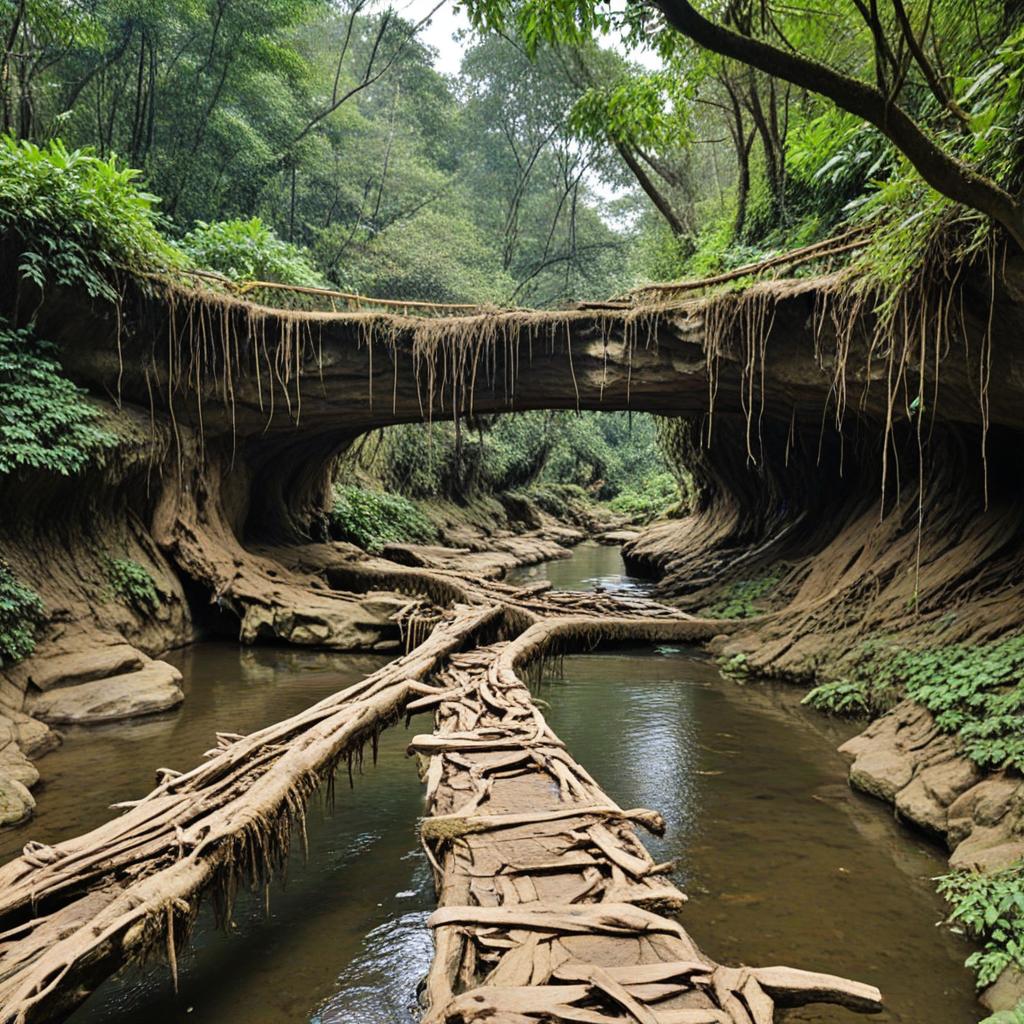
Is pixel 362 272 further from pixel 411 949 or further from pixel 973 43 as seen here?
pixel 411 949

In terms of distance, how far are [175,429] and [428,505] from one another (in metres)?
10.3

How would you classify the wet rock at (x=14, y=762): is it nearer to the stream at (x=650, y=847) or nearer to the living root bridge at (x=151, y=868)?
the stream at (x=650, y=847)

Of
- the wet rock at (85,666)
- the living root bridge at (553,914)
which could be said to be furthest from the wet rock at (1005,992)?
the wet rock at (85,666)

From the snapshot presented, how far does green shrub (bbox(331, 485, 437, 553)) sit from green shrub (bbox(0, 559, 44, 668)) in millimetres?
7690

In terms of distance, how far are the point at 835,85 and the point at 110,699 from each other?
23.9 feet

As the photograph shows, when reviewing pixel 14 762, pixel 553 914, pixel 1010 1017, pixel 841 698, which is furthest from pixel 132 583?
pixel 1010 1017

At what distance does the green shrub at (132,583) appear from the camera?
855 cm

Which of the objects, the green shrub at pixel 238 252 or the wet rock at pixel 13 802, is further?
the green shrub at pixel 238 252

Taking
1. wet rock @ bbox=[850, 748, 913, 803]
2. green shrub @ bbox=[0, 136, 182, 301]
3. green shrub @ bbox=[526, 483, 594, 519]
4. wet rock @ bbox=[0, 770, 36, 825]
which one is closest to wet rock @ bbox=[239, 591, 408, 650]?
green shrub @ bbox=[0, 136, 182, 301]

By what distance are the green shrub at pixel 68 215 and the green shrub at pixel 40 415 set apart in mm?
808

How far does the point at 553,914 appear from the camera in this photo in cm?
242

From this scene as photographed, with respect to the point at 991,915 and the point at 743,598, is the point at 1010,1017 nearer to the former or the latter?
the point at 991,915

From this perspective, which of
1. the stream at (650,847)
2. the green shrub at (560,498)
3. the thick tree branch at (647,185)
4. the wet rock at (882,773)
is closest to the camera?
the stream at (650,847)

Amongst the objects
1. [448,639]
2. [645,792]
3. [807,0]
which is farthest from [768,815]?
[807,0]
